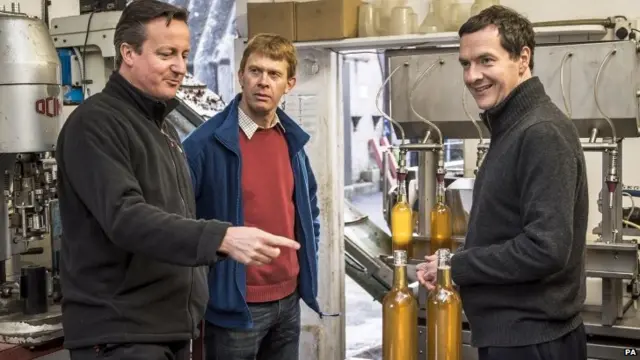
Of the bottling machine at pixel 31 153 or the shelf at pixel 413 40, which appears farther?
the shelf at pixel 413 40

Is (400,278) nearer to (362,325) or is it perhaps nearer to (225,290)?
(225,290)

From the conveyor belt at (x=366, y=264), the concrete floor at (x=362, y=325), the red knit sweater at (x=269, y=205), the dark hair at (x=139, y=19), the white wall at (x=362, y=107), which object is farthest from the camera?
the white wall at (x=362, y=107)

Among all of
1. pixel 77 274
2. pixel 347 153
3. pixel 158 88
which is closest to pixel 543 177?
pixel 158 88

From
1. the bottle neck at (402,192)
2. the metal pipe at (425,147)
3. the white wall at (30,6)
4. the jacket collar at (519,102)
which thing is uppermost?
the white wall at (30,6)

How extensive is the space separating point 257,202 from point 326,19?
95 cm

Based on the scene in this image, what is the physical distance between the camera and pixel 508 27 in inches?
56.3

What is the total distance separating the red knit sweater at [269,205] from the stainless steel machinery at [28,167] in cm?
48

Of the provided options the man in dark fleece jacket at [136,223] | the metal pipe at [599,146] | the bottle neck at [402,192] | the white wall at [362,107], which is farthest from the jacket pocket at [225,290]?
the white wall at [362,107]

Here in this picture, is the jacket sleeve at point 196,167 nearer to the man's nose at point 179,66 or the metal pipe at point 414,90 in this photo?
the man's nose at point 179,66

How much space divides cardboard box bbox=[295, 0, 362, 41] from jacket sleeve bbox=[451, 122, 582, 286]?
130cm

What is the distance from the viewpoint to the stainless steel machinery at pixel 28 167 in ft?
5.79

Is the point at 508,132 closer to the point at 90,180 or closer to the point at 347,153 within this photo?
the point at 90,180

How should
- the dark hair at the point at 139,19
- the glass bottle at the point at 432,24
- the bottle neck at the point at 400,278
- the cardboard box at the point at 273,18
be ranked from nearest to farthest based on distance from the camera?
the dark hair at the point at 139,19, the bottle neck at the point at 400,278, the glass bottle at the point at 432,24, the cardboard box at the point at 273,18

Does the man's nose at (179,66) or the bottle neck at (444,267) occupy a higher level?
the man's nose at (179,66)
